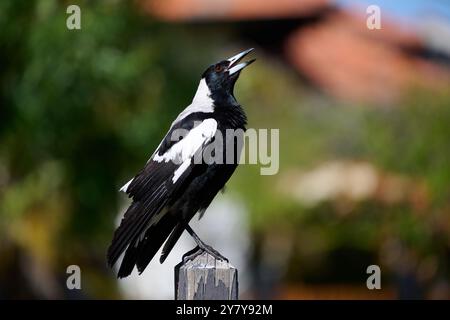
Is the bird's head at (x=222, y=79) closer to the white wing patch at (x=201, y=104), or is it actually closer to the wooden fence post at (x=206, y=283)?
the white wing patch at (x=201, y=104)

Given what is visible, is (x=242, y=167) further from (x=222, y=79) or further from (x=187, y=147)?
(x=187, y=147)

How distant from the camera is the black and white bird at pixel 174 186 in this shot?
3820mm

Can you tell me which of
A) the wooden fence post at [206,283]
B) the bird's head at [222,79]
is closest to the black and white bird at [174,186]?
the bird's head at [222,79]

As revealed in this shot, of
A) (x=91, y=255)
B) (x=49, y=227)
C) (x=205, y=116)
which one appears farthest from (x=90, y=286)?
(x=205, y=116)

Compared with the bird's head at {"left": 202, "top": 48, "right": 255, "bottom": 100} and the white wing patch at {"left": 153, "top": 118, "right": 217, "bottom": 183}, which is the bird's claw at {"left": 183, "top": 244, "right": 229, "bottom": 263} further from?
the bird's head at {"left": 202, "top": 48, "right": 255, "bottom": 100}

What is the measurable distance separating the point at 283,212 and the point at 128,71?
18.7ft

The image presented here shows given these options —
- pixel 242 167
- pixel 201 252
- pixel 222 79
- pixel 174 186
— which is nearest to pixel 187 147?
pixel 174 186

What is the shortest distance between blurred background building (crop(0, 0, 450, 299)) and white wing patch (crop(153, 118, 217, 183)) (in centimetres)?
527

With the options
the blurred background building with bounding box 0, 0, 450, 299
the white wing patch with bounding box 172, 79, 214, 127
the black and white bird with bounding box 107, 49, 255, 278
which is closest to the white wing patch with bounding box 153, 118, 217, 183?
the black and white bird with bounding box 107, 49, 255, 278

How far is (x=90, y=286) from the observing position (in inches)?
480

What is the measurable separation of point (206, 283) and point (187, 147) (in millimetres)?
650

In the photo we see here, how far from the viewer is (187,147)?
4086 mm

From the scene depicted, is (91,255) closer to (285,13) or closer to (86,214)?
(86,214)

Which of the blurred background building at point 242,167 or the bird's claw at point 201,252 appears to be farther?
the blurred background building at point 242,167
